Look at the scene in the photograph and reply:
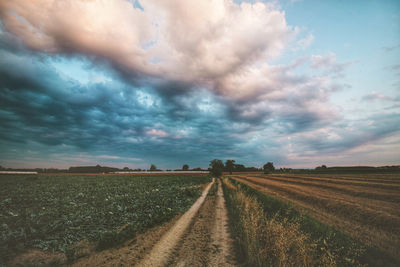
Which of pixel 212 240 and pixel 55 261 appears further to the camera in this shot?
pixel 212 240

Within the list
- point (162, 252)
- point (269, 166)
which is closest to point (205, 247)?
point (162, 252)

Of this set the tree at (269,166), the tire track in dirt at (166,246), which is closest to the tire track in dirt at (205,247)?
the tire track in dirt at (166,246)

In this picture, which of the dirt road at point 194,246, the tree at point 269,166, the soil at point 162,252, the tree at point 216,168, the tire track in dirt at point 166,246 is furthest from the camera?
the tree at point 269,166

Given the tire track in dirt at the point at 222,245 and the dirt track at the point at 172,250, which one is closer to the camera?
the dirt track at the point at 172,250

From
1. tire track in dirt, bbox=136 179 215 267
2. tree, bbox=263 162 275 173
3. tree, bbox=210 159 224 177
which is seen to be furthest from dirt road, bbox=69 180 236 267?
tree, bbox=263 162 275 173

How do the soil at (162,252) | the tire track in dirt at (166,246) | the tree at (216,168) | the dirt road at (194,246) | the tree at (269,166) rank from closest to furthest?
the soil at (162,252)
the tire track in dirt at (166,246)
the dirt road at (194,246)
the tree at (216,168)
the tree at (269,166)

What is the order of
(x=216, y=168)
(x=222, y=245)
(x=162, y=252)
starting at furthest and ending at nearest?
(x=216, y=168) < (x=222, y=245) < (x=162, y=252)

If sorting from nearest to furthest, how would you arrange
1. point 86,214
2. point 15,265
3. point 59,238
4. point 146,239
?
point 15,265 → point 59,238 → point 146,239 → point 86,214

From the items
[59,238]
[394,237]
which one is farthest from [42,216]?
[394,237]

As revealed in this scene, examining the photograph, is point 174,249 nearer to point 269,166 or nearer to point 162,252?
point 162,252

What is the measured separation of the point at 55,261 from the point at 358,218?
19.8m

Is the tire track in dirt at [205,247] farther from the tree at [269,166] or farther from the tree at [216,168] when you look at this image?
the tree at [269,166]

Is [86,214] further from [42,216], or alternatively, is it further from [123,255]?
[123,255]

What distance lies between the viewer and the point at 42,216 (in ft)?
36.7
